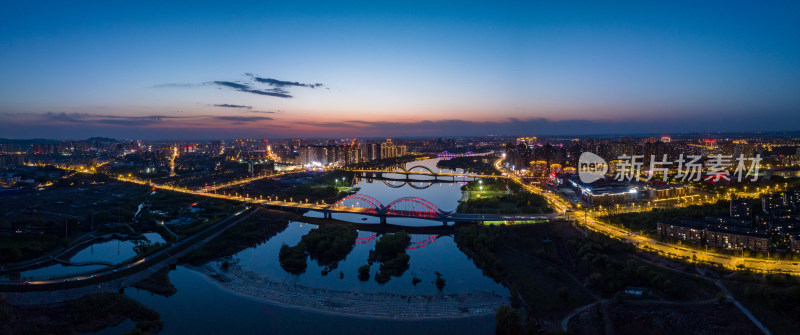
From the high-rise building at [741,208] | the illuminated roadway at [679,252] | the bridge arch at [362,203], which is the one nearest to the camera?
the illuminated roadway at [679,252]

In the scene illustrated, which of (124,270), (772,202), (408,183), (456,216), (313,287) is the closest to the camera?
(313,287)

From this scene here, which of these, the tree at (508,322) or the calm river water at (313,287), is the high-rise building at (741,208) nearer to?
the calm river water at (313,287)

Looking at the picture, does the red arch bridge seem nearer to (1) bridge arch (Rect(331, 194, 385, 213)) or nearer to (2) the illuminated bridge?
(1) bridge arch (Rect(331, 194, 385, 213))

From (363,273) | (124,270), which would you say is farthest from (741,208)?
(124,270)

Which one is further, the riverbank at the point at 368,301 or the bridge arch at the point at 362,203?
the bridge arch at the point at 362,203

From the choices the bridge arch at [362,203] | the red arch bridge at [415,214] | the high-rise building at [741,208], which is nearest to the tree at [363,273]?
the red arch bridge at [415,214]

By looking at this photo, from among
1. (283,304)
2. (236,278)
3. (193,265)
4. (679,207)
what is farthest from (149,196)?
(679,207)

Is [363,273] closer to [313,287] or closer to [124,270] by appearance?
[313,287]

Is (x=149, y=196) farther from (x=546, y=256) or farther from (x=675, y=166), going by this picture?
(x=675, y=166)

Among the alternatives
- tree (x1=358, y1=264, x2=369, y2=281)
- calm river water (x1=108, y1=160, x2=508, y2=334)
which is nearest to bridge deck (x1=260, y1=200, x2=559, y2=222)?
calm river water (x1=108, y1=160, x2=508, y2=334)
